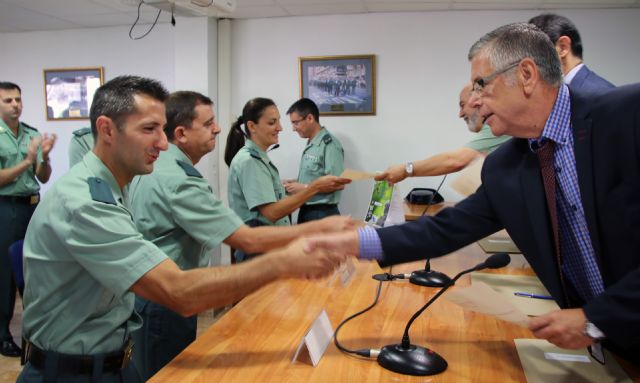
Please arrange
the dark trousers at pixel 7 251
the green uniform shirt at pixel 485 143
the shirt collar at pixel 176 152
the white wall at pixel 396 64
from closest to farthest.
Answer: the shirt collar at pixel 176 152
the green uniform shirt at pixel 485 143
the dark trousers at pixel 7 251
the white wall at pixel 396 64

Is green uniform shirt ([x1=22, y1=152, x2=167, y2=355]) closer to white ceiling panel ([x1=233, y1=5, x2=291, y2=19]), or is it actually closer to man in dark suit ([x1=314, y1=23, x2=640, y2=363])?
man in dark suit ([x1=314, y1=23, x2=640, y2=363])

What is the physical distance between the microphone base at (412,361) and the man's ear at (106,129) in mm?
996

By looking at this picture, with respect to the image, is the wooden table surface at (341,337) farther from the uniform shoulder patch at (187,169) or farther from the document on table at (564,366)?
the uniform shoulder patch at (187,169)

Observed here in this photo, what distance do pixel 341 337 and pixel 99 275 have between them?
686mm

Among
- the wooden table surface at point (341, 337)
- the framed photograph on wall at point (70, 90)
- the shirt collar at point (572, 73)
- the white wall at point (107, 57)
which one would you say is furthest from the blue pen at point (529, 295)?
the framed photograph on wall at point (70, 90)

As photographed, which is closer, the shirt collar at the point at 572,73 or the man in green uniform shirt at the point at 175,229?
the man in green uniform shirt at the point at 175,229

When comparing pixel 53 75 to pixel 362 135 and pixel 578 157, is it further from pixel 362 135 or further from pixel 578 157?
pixel 578 157

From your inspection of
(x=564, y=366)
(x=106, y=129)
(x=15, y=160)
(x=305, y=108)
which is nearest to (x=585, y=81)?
(x=564, y=366)

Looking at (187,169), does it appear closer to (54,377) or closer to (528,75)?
(54,377)

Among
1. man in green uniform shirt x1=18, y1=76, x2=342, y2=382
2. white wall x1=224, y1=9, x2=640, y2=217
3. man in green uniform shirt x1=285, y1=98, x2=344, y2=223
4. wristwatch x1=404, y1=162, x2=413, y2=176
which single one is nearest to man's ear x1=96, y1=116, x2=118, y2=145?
man in green uniform shirt x1=18, y1=76, x2=342, y2=382

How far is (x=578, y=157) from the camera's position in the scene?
1.22 m

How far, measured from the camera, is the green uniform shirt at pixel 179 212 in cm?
176

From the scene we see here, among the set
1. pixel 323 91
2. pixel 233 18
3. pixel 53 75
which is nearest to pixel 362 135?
pixel 323 91

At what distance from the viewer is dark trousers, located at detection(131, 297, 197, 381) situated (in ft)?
5.91
